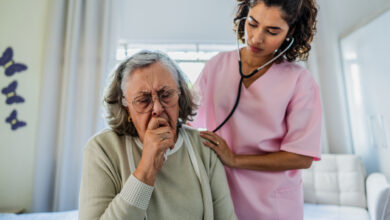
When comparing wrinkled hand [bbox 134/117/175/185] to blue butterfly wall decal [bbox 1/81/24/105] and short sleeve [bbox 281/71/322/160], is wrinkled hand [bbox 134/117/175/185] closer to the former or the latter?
short sleeve [bbox 281/71/322/160]

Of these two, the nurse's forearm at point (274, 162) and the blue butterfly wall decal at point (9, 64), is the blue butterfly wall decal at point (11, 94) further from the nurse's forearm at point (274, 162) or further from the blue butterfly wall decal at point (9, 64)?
the nurse's forearm at point (274, 162)

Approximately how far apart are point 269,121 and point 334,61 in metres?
2.03

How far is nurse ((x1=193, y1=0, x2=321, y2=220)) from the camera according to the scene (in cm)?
96

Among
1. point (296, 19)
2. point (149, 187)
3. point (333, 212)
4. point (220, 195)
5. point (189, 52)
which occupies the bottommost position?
point (333, 212)

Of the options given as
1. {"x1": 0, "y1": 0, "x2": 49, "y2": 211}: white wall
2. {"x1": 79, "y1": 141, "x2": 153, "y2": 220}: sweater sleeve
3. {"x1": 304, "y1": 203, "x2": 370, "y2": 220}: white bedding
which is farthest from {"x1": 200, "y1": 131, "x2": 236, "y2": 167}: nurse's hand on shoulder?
{"x1": 0, "y1": 0, "x2": 49, "y2": 211}: white wall

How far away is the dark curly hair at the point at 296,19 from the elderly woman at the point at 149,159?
1.22ft

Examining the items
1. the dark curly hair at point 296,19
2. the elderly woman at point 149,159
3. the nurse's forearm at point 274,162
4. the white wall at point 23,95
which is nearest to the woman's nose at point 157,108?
the elderly woman at point 149,159

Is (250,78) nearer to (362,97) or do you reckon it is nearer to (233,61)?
(233,61)

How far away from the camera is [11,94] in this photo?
2.45 m

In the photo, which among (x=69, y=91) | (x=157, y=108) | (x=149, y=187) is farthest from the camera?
(x=69, y=91)

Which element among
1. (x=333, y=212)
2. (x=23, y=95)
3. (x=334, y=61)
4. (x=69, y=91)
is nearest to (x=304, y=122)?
(x=333, y=212)

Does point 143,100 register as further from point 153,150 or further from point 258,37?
point 258,37

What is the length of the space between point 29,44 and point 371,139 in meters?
3.32

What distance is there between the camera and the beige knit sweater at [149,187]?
0.73 metres
